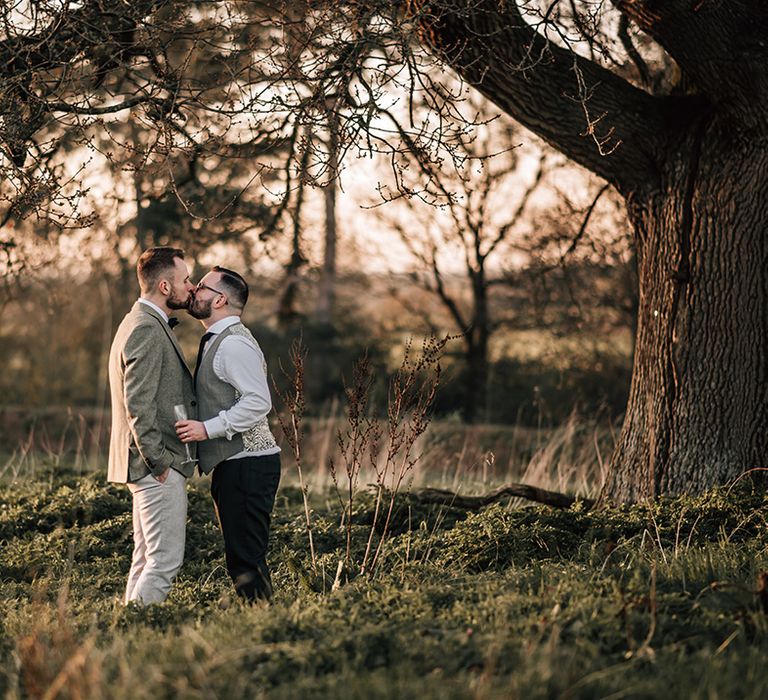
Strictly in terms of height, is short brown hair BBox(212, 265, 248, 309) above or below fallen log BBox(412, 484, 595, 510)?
above

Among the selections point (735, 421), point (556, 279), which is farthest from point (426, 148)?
point (556, 279)

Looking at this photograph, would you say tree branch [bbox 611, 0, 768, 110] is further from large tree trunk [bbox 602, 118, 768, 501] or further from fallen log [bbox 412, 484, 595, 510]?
fallen log [bbox 412, 484, 595, 510]

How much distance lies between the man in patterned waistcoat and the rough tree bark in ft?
8.35

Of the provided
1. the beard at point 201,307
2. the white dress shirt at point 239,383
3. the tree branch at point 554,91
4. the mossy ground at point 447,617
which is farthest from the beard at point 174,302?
the tree branch at point 554,91

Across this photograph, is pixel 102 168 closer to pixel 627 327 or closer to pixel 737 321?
pixel 627 327

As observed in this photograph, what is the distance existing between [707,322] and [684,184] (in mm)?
1026

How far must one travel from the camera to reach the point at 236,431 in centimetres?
538

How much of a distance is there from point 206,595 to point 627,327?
10.8 m

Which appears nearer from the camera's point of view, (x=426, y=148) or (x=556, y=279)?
(x=426, y=148)

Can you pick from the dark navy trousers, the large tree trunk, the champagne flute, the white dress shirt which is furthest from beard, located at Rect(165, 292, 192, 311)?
the large tree trunk

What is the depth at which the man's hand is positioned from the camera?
534 centimetres

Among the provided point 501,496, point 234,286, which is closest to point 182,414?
point 234,286

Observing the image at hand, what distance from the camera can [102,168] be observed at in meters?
13.9

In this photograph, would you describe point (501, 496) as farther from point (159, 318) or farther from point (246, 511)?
point (159, 318)
